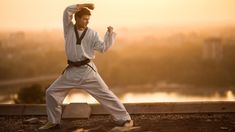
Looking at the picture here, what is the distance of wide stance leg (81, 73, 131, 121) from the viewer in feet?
20.1

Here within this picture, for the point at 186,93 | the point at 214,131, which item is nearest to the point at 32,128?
the point at 214,131

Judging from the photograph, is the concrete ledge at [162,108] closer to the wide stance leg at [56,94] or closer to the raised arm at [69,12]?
the wide stance leg at [56,94]

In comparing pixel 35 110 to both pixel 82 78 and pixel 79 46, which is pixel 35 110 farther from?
pixel 79 46

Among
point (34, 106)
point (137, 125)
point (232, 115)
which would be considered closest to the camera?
point (137, 125)

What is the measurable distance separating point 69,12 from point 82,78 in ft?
2.69

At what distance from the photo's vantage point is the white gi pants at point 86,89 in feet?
20.1

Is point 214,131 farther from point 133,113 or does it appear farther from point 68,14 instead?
point 68,14

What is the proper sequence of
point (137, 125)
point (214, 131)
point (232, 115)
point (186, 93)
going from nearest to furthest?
point (214, 131), point (137, 125), point (232, 115), point (186, 93)

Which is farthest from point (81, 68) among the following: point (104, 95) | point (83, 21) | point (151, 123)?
point (151, 123)

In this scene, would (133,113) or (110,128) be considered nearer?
(110,128)

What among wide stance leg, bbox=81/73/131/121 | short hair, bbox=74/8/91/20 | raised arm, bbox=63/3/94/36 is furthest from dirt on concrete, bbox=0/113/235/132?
short hair, bbox=74/8/91/20

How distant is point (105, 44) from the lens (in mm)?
5996

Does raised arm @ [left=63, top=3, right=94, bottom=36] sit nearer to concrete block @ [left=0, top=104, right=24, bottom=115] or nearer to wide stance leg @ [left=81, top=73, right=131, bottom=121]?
wide stance leg @ [left=81, top=73, right=131, bottom=121]

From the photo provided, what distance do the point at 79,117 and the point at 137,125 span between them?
36.9 inches
